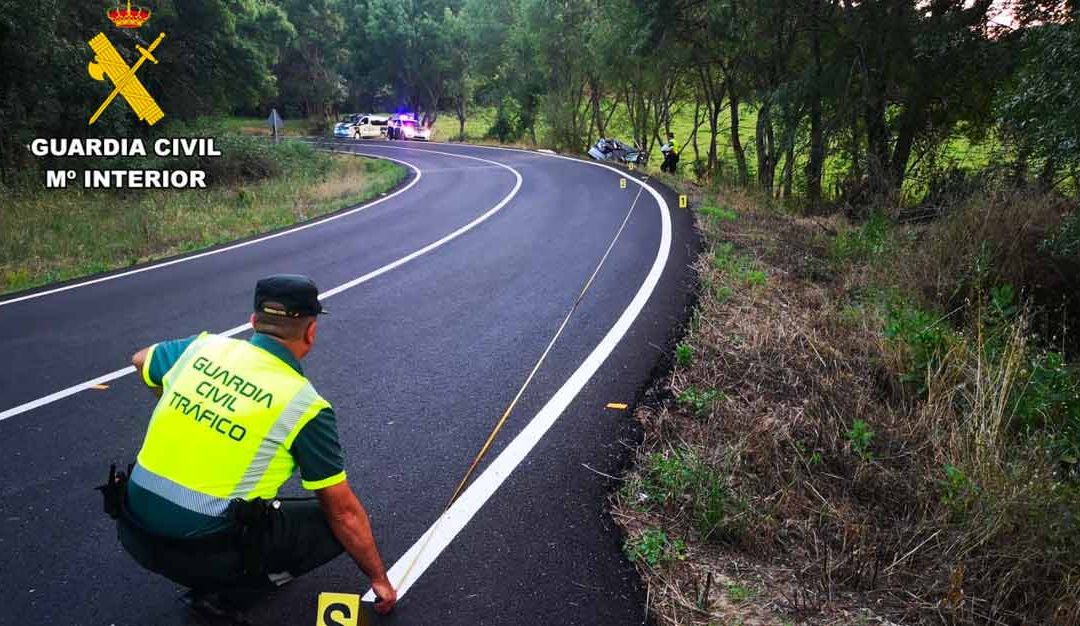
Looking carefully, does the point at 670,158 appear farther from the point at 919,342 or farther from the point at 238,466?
the point at 238,466

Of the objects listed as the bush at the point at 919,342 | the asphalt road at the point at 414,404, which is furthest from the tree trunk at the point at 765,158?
the bush at the point at 919,342

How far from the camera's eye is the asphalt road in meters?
3.15

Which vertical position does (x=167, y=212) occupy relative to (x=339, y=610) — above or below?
above

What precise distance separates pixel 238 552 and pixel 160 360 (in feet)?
2.97

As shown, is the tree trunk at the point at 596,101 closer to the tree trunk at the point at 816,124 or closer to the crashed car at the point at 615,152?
the crashed car at the point at 615,152

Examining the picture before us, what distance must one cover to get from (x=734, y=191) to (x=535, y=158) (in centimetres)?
1320

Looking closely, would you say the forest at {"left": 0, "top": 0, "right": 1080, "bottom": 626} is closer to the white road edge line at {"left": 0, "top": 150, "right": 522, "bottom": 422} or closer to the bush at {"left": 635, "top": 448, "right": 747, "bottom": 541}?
the bush at {"left": 635, "top": 448, "right": 747, "bottom": 541}

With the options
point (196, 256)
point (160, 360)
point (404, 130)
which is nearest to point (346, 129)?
point (404, 130)

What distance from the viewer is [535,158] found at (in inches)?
1152

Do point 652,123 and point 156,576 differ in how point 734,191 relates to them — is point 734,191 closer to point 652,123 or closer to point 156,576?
point 156,576

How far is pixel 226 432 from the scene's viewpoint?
2502mm

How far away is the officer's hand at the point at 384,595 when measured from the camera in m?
2.82

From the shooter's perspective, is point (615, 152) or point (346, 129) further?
point (346, 129)

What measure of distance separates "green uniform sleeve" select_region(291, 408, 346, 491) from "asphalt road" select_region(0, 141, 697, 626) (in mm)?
819
